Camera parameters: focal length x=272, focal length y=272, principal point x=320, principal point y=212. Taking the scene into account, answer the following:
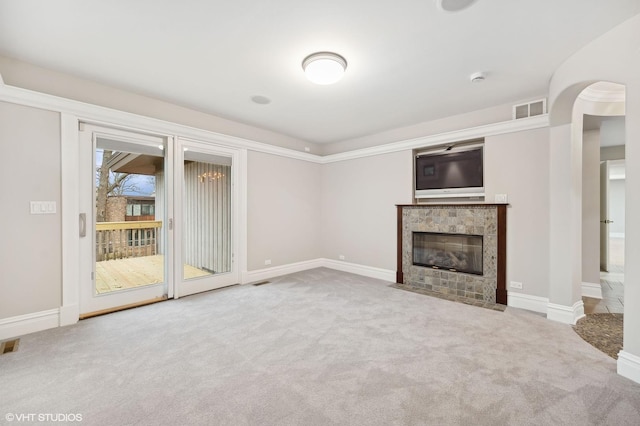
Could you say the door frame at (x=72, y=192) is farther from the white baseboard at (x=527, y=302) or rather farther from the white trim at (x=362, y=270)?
the white baseboard at (x=527, y=302)

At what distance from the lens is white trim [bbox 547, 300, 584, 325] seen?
3.02m

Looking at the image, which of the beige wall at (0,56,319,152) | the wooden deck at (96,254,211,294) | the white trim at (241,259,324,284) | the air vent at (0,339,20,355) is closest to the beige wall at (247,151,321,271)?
the white trim at (241,259,324,284)

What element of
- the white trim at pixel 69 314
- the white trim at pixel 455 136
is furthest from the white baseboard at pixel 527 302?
the white trim at pixel 69 314

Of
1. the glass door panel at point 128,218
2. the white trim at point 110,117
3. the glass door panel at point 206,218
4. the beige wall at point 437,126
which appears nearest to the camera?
the white trim at point 110,117

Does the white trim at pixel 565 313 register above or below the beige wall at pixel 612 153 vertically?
below

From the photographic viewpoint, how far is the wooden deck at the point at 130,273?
11.2ft

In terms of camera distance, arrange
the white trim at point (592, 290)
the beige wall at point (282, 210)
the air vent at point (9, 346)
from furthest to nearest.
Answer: the beige wall at point (282, 210) → the white trim at point (592, 290) → the air vent at point (9, 346)

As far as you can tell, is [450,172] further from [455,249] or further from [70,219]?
[70,219]

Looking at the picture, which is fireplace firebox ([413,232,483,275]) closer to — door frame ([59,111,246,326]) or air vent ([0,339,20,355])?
door frame ([59,111,246,326])

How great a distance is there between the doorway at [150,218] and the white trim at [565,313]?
4287mm

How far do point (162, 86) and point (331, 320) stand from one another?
11.2 feet

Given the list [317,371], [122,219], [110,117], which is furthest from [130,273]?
[317,371]

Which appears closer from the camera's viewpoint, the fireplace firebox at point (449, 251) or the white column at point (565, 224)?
the white column at point (565, 224)

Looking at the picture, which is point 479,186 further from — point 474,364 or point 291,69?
point 291,69
